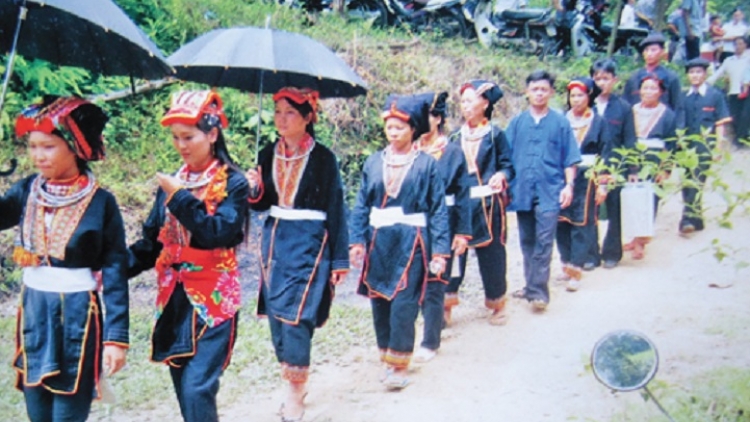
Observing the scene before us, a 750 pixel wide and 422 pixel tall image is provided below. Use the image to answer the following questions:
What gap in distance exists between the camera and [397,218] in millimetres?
5309

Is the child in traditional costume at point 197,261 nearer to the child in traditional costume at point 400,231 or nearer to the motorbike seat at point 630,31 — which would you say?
the child in traditional costume at point 400,231

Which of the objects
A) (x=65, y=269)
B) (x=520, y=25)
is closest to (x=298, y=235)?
(x=65, y=269)

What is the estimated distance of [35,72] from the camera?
8328mm

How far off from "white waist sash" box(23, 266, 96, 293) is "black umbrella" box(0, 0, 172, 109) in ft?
2.50

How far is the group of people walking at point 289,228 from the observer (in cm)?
342

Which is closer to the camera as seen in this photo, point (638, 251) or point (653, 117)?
point (653, 117)

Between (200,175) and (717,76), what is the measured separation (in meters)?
11.5

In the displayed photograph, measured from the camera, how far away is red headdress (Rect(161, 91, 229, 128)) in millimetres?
3586

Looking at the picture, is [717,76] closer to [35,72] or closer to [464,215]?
[464,215]

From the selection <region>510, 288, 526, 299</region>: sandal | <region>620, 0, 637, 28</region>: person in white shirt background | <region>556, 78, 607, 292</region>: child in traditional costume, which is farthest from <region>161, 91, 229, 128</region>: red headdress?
<region>620, 0, 637, 28</region>: person in white shirt background

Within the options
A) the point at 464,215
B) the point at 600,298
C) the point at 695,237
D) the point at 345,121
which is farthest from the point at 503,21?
the point at 464,215

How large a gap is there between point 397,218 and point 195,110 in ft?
6.62

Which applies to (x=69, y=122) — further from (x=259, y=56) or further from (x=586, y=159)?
(x=586, y=159)

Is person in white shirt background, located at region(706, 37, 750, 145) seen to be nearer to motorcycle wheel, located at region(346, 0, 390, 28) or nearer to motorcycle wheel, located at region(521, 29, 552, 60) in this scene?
motorcycle wheel, located at region(521, 29, 552, 60)
